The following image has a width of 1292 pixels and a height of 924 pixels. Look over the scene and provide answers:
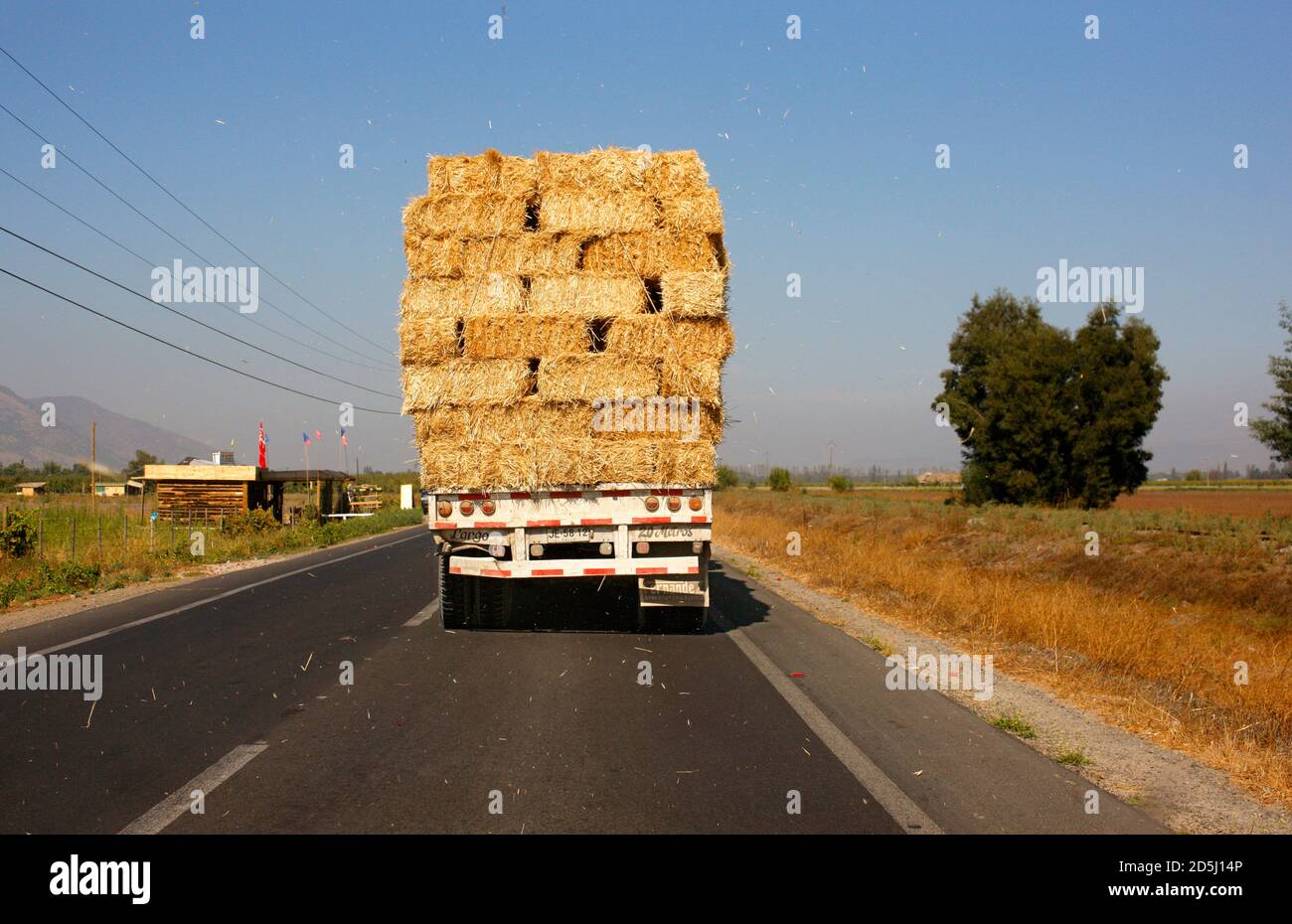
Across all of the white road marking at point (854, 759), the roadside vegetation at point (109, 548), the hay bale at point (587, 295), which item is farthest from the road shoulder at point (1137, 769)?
the roadside vegetation at point (109, 548)

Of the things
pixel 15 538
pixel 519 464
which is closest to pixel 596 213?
pixel 519 464

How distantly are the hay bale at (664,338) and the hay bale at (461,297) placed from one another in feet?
3.76

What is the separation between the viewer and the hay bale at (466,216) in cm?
1101

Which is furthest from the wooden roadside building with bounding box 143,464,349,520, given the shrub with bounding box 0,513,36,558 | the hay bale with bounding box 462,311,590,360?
the hay bale with bounding box 462,311,590,360

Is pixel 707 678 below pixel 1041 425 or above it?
below

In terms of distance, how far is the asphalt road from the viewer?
468cm

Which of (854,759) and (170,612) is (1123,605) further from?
(170,612)

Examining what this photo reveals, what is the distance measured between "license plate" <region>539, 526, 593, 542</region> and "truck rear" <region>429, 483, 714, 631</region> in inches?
0.4

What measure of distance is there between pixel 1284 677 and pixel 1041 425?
38301 millimetres

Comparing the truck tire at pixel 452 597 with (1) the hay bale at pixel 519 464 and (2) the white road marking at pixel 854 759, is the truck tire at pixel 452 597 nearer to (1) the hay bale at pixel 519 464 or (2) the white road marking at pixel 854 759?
(1) the hay bale at pixel 519 464

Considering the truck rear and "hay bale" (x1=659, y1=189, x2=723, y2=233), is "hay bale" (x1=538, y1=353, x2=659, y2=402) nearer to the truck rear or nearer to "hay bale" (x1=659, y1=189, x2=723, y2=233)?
the truck rear
